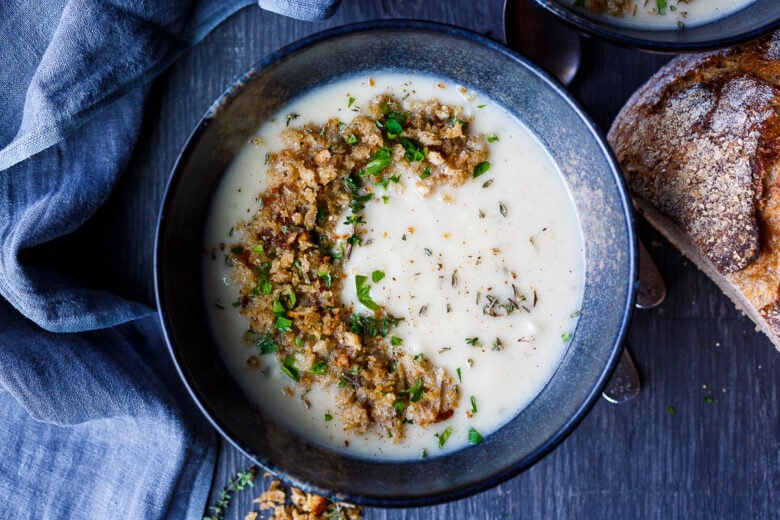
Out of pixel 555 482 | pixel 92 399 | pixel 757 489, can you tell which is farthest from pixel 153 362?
pixel 757 489

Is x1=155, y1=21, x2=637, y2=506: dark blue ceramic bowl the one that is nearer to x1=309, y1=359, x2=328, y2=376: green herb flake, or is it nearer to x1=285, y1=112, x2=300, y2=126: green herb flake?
x1=285, y1=112, x2=300, y2=126: green herb flake

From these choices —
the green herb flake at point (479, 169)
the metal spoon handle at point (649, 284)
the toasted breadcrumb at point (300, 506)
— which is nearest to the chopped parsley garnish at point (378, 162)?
the green herb flake at point (479, 169)

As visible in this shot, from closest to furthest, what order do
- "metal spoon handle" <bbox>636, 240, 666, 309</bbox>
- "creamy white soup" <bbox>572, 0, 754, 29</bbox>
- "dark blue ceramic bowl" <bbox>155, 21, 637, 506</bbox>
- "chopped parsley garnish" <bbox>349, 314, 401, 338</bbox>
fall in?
1. "dark blue ceramic bowl" <bbox>155, 21, 637, 506</bbox>
2. "chopped parsley garnish" <bbox>349, 314, 401, 338</bbox>
3. "creamy white soup" <bbox>572, 0, 754, 29</bbox>
4. "metal spoon handle" <bbox>636, 240, 666, 309</bbox>

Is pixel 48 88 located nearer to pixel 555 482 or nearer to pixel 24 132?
pixel 24 132

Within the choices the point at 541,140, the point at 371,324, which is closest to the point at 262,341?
the point at 371,324

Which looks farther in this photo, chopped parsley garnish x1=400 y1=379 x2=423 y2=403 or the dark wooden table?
the dark wooden table

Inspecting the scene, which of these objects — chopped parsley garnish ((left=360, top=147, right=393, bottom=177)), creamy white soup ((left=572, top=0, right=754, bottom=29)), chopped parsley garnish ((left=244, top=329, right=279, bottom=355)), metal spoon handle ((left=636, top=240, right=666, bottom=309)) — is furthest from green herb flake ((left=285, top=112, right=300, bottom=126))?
metal spoon handle ((left=636, top=240, right=666, bottom=309))

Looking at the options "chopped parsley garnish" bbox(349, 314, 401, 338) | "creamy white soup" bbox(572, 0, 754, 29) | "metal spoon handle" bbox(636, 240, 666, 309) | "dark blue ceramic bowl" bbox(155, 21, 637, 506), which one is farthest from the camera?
"metal spoon handle" bbox(636, 240, 666, 309)
